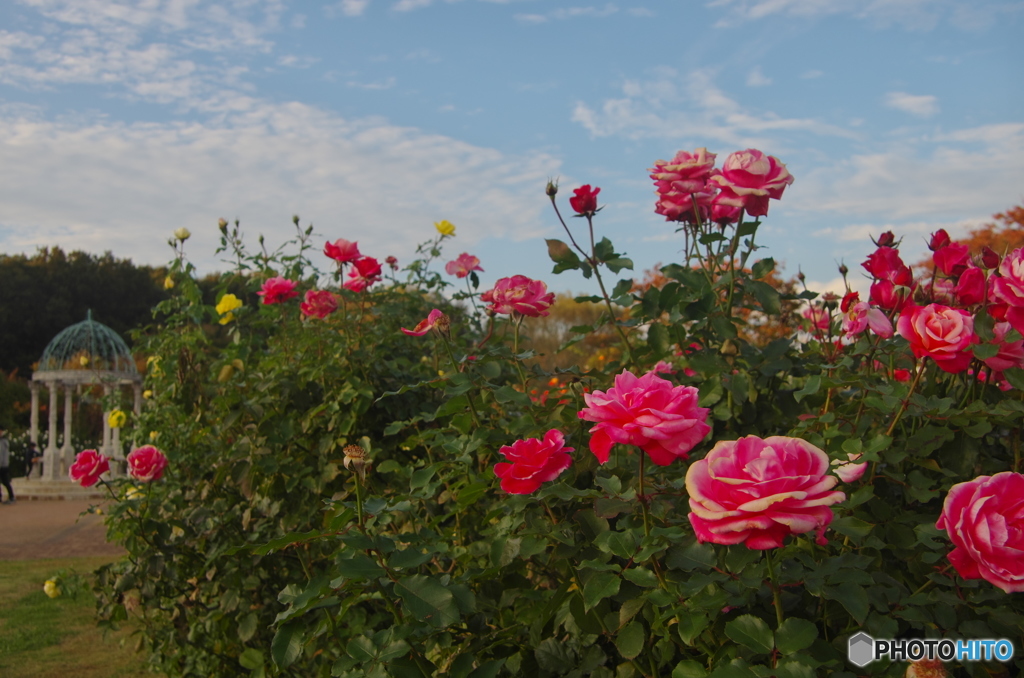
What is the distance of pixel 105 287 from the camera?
1029 inches

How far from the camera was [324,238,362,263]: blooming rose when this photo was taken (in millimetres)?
2514

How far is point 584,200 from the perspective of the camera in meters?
1.73

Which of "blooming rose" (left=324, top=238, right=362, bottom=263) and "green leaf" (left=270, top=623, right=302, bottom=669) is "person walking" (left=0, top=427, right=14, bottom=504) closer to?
"blooming rose" (left=324, top=238, right=362, bottom=263)

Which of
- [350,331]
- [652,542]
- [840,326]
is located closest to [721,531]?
[652,542]

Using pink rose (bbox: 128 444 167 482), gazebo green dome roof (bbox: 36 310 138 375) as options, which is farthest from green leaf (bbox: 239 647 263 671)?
gazebo green dome roof (bbox: 36 310 138 375)

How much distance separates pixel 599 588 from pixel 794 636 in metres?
0.29

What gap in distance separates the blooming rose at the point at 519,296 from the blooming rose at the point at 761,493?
0.91 meters

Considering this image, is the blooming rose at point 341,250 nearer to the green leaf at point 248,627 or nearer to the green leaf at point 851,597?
the green leaf at point 248,627

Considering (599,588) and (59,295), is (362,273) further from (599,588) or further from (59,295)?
(59,295)

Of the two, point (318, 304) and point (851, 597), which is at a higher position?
point (318, 304)

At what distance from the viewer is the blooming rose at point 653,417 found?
1.04 meters

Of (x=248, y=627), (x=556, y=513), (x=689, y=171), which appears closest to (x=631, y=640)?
(x=556, y=513)

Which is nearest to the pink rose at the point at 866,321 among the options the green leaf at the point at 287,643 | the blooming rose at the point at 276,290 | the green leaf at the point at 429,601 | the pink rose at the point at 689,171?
the pink rose at the point at 689,171

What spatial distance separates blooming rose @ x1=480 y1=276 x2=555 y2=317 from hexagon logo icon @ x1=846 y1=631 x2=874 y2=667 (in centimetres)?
95
